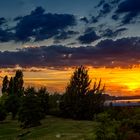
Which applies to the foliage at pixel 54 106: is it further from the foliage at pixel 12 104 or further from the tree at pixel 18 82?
the tree at pixel 18 82

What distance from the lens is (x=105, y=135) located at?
50.0 m

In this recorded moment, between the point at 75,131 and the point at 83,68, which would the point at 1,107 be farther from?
the point at 75,131

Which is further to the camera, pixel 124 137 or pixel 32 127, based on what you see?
pixel 32 127

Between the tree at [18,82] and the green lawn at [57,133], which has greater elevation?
the tree at [18,82]

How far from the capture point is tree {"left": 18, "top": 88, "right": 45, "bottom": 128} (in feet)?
297

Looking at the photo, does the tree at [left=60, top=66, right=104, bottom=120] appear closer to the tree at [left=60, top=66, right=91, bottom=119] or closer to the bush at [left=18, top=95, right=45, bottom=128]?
the tree at [left=60, top=66, right=91, bottom=119]

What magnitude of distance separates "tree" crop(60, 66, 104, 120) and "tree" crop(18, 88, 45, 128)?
55.4ft

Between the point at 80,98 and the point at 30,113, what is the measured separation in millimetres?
23863

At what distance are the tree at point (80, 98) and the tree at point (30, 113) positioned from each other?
55.4 feet

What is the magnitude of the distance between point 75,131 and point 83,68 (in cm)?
4884

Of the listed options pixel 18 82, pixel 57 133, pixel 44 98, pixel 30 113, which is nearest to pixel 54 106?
pixel 44 98

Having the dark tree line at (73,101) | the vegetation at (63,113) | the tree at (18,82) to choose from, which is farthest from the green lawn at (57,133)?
the tree at (18,82)

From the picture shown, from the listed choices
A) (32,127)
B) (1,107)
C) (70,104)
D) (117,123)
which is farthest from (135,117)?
(1,107)

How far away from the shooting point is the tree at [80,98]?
10856cm
